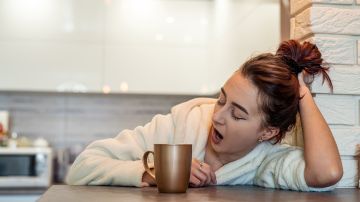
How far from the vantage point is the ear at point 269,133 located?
1.21 m

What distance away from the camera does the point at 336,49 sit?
128 centimetres

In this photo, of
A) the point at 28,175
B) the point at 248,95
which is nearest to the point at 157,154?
the point at 248,95

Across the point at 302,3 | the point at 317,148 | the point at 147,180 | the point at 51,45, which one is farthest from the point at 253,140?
the point at 51,45

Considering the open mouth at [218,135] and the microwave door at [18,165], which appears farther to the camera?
the microwave door at [18,165]

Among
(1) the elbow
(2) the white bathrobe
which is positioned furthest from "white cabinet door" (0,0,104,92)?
(1) the elbow

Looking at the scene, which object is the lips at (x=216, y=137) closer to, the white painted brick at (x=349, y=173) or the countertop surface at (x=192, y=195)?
the countertop surface at (x=192, y=195)

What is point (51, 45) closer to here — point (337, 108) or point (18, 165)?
point (18, 165)

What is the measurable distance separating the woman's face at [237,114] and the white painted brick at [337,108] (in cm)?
18

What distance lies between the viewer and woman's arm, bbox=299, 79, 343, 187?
113 cm

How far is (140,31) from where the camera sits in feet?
10.4

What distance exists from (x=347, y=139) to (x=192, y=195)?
490 millimetres

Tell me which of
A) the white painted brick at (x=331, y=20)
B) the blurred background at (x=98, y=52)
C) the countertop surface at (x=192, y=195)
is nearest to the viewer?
the countertop surface at (x=192, y=195)

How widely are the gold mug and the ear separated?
269 mm

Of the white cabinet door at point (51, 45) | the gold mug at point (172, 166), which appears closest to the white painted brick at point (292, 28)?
the gold mug at point (172, 166)
